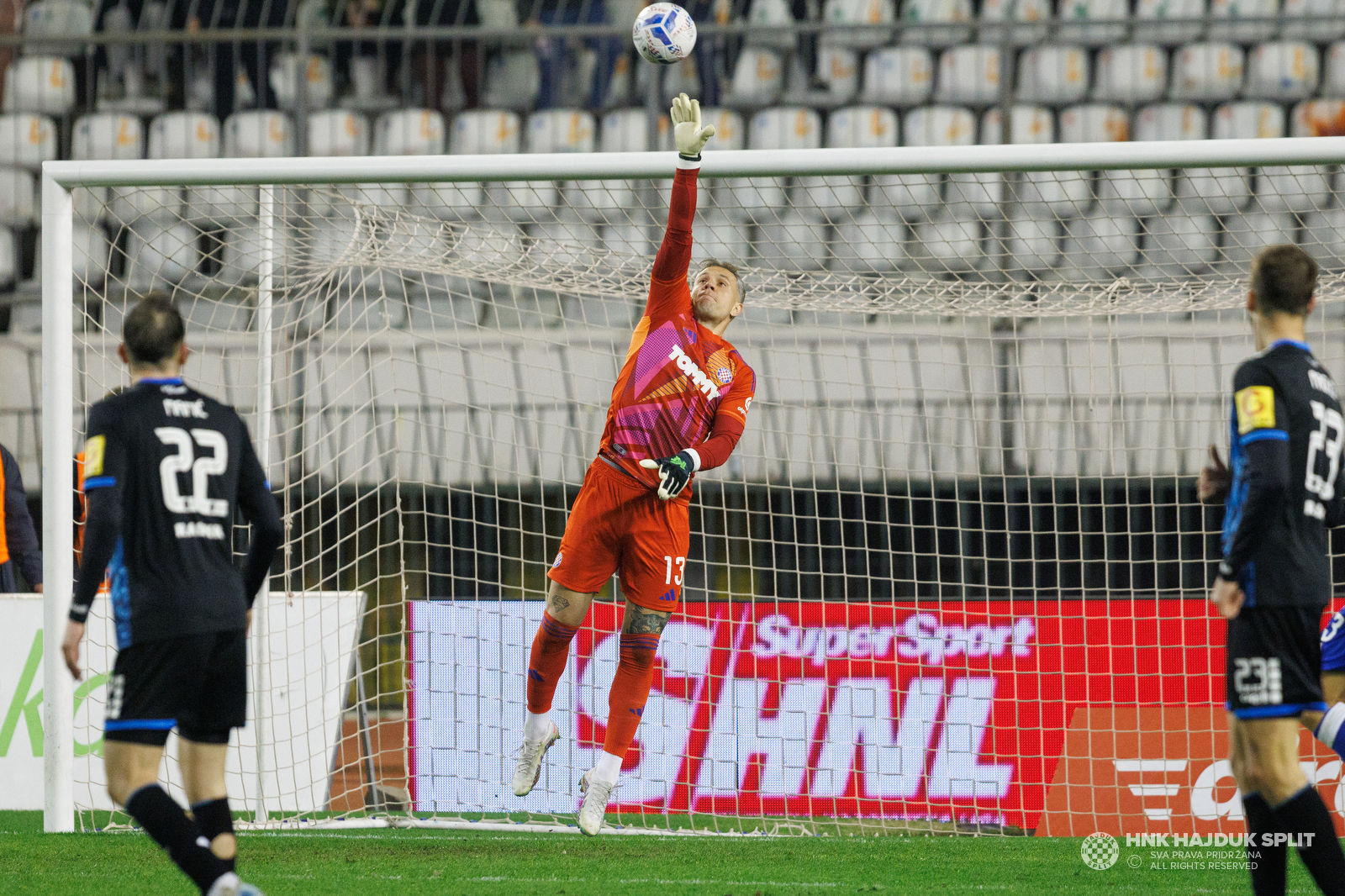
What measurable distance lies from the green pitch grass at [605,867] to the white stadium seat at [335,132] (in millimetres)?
6631

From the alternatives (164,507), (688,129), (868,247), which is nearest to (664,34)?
(688,129)

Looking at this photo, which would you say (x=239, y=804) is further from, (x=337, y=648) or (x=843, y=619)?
(x=843, y=619)

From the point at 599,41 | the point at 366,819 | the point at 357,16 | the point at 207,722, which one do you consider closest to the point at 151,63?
the point at 357,16

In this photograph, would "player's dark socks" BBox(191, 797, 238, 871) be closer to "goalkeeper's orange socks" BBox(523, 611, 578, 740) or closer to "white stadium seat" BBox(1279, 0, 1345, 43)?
"goalkeeper's orange socks" BBox(523, 611, 578, 740)

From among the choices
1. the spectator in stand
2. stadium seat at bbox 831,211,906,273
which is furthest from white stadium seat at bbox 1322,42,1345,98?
the spectator in stand

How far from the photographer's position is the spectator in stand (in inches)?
282

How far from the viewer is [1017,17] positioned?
38.1 ft

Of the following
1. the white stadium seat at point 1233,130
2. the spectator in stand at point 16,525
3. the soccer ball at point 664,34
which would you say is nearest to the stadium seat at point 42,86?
the spectator in stand at point 16,525

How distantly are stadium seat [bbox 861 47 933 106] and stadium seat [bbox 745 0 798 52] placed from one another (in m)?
0.70

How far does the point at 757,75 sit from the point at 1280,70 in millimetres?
4254

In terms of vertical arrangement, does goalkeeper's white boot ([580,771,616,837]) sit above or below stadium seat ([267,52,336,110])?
below

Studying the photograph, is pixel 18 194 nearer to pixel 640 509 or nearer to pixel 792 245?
pixel 792 245

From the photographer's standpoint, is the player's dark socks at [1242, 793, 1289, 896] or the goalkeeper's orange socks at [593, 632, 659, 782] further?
the goalkeeper's orange socks at [593, 632, 659, 782]

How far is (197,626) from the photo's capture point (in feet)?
11.7
